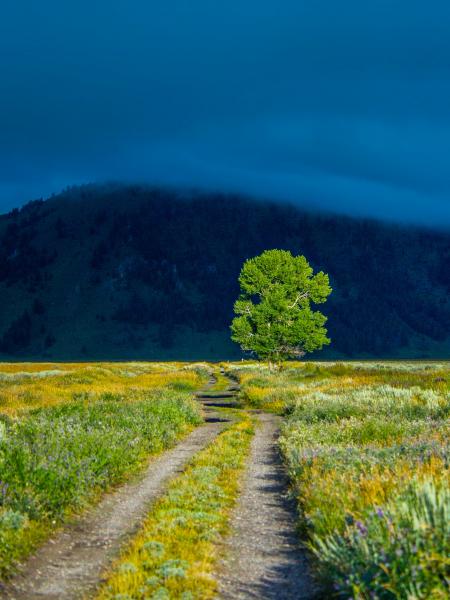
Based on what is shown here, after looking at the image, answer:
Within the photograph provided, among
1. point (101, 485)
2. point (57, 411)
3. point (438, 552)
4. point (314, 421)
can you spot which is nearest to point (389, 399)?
point (314, 421)

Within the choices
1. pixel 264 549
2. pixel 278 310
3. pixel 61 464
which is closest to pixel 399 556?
pixel 264 549

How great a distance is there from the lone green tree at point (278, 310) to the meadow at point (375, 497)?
31853mm

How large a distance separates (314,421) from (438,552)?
48.4ft

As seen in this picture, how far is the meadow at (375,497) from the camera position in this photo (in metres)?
5.65

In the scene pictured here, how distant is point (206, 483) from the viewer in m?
11.8

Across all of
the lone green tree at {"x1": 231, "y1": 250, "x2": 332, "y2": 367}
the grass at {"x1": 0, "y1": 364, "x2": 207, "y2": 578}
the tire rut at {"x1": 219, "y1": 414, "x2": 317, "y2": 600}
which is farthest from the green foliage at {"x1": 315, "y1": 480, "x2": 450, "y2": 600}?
the lone green tree at {"x1": 231, "y1": 250, "x2": 332, "y2": 367}

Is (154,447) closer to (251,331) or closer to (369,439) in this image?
(369,439)

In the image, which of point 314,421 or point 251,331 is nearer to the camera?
point 314,421

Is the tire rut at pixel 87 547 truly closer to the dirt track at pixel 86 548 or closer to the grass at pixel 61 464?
the dirt track at pixel 86 548

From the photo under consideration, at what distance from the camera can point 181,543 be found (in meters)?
8.23

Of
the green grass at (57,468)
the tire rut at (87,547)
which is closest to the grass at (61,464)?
the green grass at (57,468)

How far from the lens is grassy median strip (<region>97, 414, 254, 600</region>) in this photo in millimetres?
6801

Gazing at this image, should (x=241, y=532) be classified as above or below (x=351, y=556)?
below

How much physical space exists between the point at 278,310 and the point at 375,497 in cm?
4645
